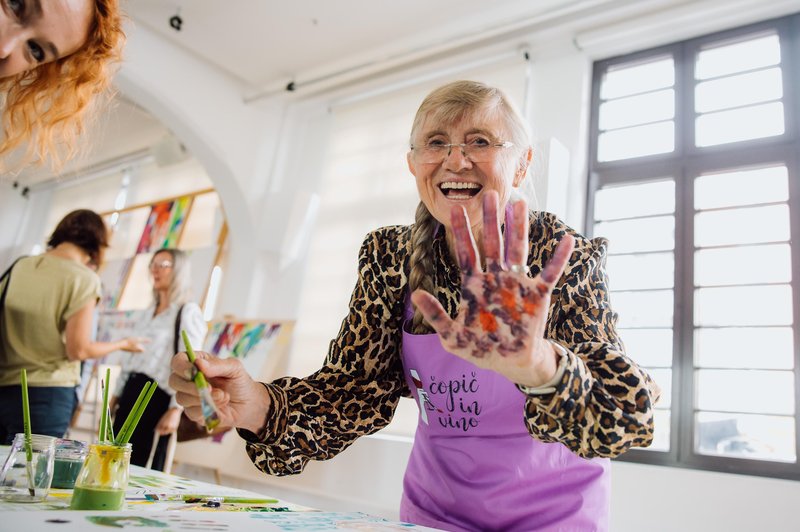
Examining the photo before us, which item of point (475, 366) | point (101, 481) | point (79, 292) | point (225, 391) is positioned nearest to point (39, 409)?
point (79, 292)

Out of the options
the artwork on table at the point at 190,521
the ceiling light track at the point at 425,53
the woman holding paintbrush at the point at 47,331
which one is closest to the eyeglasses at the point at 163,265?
the woman holding paintbrush at the point at 47,331

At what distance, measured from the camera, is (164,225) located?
6887 millimetres

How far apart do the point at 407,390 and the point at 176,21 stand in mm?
4316

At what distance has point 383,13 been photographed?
14.9 feet

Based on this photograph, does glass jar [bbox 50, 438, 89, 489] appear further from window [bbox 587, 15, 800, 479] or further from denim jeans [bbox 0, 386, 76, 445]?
window [bbox 587, 15, 800, 479]

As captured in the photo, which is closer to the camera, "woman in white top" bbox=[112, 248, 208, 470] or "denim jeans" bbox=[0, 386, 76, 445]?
"denim jeans" bbox=[0, 386, 76, 445]

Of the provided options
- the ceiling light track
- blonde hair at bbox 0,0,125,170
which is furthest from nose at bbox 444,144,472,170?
the ceiling light track

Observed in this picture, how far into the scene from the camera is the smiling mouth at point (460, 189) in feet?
4.37

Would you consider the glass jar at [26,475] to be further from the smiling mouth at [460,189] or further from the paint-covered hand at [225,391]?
the smiling mouth at [460,189]

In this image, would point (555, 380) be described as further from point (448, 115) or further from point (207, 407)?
point (448, 115)

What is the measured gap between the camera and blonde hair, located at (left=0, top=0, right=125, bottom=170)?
1.42 metres

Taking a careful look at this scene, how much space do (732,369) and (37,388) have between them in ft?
10.3

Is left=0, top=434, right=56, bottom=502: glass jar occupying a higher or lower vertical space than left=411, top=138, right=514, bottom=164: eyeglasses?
lower

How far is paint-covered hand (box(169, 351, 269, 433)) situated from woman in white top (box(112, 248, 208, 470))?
2.32 metres
